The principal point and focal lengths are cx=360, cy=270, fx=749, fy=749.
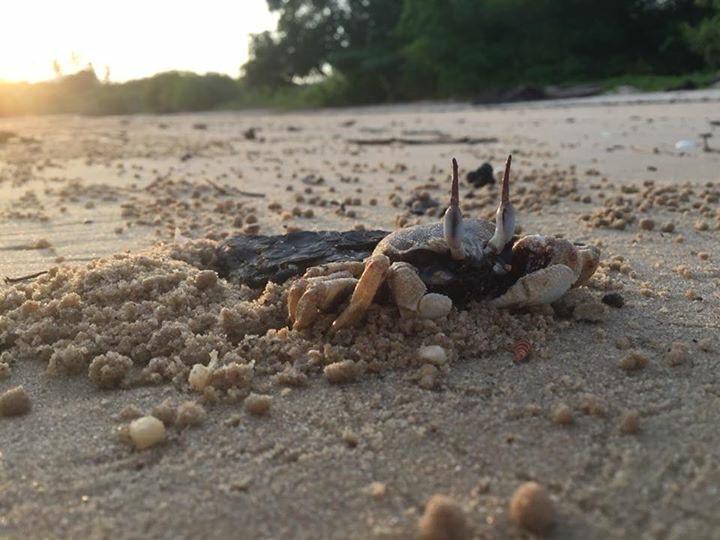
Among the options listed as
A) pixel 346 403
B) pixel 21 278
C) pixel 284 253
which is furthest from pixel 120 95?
pixel 346 403

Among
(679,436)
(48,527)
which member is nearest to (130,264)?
(48,527)

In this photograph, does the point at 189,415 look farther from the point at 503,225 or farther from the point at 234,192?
the point at 234,192

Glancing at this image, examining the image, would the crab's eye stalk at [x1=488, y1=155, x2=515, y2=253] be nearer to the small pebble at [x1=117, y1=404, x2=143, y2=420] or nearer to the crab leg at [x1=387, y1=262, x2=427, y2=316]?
the crab leg at [x1=387, y1=262, x2=427, y2=316]

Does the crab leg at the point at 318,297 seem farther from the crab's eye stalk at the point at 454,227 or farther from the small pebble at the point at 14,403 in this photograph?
the small pebble at the point at 14,403

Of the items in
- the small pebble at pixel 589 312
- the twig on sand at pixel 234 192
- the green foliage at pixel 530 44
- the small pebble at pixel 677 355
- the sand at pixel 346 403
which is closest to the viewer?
the sand at pixel 346 403

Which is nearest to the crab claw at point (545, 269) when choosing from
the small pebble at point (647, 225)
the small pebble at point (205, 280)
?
the small pebble at point (205, 280)

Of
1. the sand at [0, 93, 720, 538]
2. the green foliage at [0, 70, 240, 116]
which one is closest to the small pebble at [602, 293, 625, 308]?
the sand at [0, 93, 720, 538]

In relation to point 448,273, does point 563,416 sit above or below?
below
